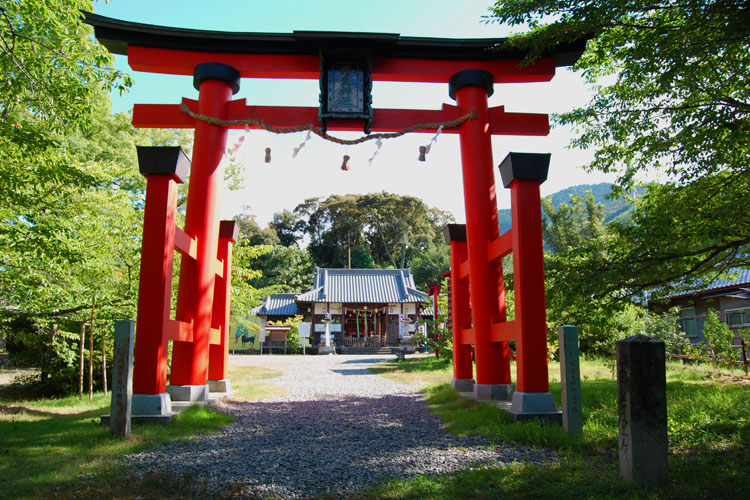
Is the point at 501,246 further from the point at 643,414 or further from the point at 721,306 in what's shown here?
the point at 721,306

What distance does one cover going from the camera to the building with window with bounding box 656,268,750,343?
14.1 m

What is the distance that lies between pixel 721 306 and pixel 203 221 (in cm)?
1615

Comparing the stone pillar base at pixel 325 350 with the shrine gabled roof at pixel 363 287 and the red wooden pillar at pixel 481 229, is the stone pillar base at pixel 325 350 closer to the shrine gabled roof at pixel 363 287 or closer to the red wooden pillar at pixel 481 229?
the shrine gabled roof at pixel 363 287

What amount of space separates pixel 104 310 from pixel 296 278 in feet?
87.2

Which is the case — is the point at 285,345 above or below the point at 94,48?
below

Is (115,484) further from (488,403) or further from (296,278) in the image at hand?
(296,278)

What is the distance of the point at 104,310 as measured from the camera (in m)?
8.09

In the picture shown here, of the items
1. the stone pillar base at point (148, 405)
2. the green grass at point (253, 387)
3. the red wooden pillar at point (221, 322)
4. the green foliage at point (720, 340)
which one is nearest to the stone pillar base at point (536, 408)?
the stone pillar base at point (148, 405)

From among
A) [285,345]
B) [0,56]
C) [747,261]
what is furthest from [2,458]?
[285,345]

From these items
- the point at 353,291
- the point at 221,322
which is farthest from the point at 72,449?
the point at 353,291

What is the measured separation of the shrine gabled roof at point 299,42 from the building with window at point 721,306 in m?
8.94

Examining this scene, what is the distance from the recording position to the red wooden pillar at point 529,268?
18.7 feet

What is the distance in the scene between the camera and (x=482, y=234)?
705cm

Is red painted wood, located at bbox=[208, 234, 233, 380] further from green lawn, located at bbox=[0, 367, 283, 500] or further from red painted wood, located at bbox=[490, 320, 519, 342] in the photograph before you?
red painted wood, located at bbox=[490, 320, 519, 342]
